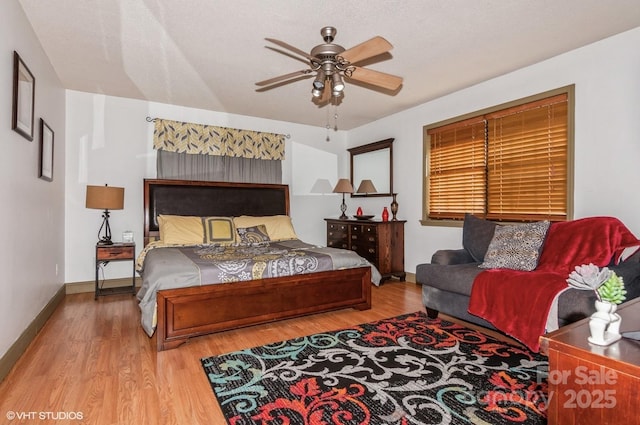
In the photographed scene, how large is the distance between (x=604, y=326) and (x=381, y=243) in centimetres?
362

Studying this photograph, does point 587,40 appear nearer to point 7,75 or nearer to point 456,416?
point 456,416

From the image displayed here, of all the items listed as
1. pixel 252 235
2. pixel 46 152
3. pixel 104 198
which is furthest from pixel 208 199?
pixel 46 152

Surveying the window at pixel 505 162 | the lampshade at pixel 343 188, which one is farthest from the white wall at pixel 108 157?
the window at pixel 505 162

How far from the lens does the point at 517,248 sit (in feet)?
9.92

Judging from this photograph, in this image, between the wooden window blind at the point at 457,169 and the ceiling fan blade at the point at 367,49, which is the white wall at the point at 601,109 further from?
the ceiling fan blade at the point at 367,49

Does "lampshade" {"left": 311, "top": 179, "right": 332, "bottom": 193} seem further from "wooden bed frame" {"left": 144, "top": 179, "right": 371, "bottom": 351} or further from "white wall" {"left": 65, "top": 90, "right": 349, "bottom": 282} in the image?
"wooden bed frame" {"left": 144, "top": 179, "right": 371, "bottom": 351}

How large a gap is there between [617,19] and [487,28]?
0.99 m

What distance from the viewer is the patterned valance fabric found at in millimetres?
4797

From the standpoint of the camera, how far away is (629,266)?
2.40 m

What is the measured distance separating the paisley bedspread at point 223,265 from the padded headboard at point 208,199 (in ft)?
3.21

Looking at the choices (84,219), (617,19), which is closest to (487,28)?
(617,19)

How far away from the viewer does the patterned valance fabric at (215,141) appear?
15.7 feet

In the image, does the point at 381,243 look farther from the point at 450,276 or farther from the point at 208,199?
the point at 208,199

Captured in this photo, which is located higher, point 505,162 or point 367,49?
point 367,49
